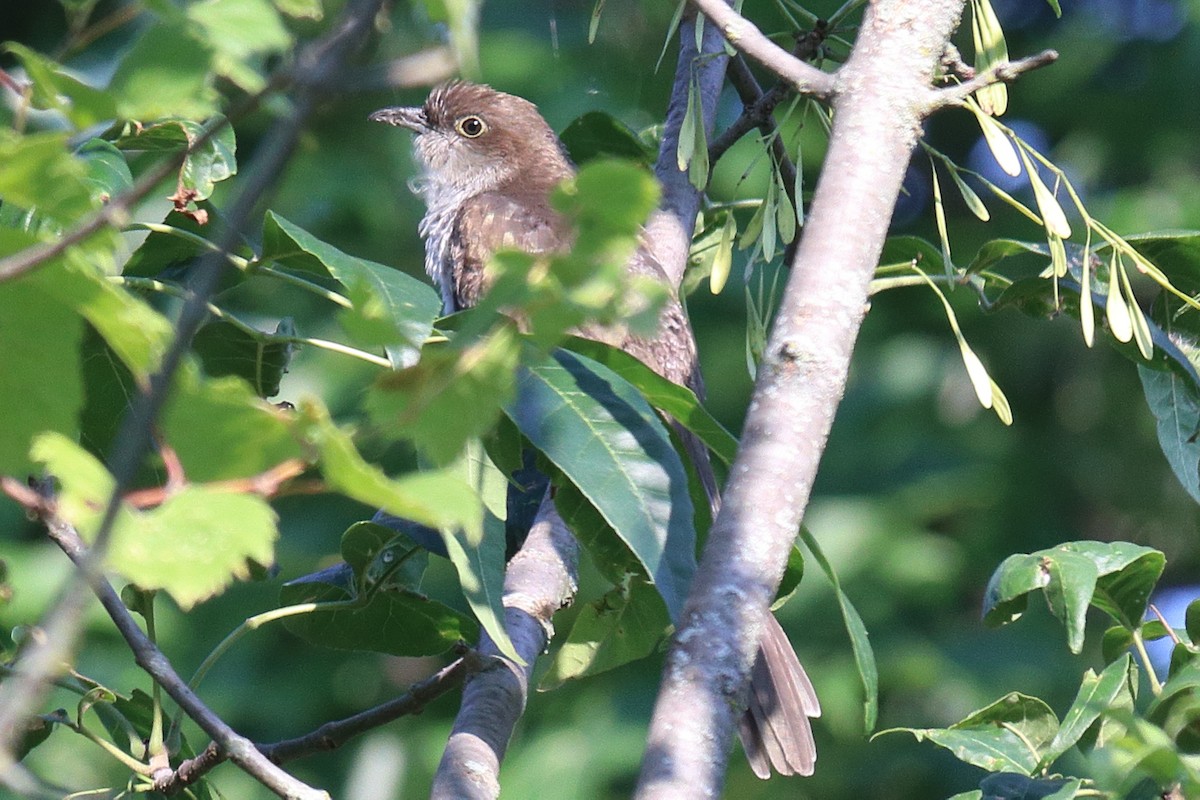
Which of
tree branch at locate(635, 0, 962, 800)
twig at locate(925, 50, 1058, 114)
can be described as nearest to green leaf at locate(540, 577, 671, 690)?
tree branch at locate(635, 0, 962, 800)

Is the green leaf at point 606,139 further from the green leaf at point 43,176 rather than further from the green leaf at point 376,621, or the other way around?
the green leaf at point 43,176

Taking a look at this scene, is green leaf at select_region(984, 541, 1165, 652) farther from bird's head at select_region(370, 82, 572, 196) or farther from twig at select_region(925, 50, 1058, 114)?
bird's head at select_region(370, 82, 572, 196)

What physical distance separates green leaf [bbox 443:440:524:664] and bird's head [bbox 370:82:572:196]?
118 inches

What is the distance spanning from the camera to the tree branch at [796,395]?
1.16 meters

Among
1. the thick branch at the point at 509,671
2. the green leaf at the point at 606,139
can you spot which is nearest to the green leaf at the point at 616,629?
the thick branch at the point at 509,671

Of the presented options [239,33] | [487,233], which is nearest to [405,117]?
[487,233]

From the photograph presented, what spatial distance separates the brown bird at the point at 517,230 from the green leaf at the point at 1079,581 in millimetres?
442

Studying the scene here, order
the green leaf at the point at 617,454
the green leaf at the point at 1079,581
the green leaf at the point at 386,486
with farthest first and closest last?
the green leaf at the point at 1079,581
the green leaf at the point at 617,454
the green leaf at the point at 386,486

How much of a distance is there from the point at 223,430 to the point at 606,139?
219 cm

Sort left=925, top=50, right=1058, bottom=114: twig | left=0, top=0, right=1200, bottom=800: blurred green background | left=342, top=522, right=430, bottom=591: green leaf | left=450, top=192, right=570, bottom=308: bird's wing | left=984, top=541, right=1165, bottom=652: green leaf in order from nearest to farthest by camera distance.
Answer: left=925, top=50, right=1058, bottom=114: twig
left=984, top=541, right=1165, bottom=652: green leaf
left=342, top=522, right=430, bottom=591: green leaf
left=450, top=192, right=570, bottom=308: bird's wing
left=0, top=0, right=1200, bottom=800: blurred green background

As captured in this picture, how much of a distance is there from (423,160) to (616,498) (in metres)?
3.37

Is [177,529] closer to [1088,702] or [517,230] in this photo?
[1088,702]

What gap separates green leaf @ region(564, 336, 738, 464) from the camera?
4.77ft

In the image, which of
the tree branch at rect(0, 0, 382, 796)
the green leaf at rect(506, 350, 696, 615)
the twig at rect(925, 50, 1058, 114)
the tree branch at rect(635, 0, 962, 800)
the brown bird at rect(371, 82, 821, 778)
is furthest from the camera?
the brown bird at rect(371, 82, 821, 778)
